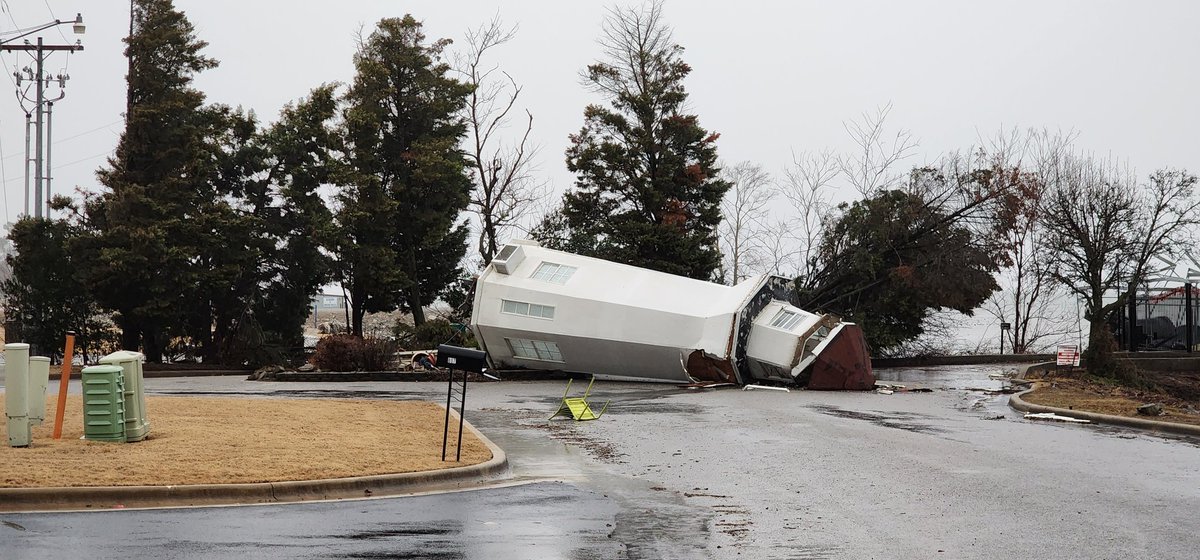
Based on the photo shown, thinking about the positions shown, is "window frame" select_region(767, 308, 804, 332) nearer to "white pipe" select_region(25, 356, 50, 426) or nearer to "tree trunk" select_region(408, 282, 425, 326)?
"tree trunk" select_region(408, 282, 425, 326)

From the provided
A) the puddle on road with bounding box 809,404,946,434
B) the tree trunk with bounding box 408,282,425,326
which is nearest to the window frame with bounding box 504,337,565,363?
the puddle on road with bounding box 809,404,946,434

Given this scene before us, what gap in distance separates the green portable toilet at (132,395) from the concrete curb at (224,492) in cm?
394

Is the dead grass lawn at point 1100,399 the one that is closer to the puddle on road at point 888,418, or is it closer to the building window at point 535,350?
the puddle on road at point 888,418

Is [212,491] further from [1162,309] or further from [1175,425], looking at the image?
[1162,309]

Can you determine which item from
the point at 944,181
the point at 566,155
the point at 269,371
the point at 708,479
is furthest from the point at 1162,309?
the point at 708,479

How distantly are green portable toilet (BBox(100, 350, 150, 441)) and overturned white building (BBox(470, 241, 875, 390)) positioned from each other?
1769 centimetres

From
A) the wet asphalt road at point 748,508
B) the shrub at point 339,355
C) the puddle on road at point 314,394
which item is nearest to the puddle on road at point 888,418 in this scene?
the wet asphalt road at point 748,508

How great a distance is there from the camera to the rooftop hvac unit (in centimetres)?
3294

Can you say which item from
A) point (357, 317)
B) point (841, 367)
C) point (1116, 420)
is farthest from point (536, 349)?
point (1116, 420)

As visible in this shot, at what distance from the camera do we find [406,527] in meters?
9.09

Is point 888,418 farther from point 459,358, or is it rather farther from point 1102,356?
point 1102,356

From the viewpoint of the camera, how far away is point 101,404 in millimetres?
13320

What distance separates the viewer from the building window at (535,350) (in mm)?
32219

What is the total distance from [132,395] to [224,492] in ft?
14.1
